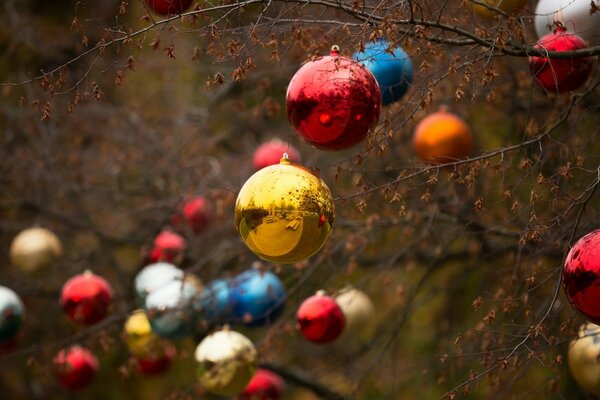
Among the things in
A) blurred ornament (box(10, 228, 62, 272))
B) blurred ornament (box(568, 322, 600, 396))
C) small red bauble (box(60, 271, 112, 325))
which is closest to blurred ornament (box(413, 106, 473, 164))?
blurred ornament (box(568, 322, 600, 396))

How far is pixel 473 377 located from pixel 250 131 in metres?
5.71

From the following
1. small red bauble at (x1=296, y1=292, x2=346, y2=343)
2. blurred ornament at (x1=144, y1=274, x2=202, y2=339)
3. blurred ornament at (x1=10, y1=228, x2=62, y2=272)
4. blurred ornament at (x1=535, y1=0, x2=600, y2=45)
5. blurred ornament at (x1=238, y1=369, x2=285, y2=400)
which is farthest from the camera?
blurred ornament at (x1=10, y1=228, x2=62, y2=272)

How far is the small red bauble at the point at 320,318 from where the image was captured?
18.1 feet

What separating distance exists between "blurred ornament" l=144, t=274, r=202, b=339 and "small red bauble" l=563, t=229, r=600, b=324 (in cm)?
292

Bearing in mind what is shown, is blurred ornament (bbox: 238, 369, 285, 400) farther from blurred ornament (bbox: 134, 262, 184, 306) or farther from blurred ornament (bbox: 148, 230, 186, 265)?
blurred ornament (bbox: 148, 230, 186, 265)

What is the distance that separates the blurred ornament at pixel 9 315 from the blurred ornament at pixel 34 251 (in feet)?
2.85

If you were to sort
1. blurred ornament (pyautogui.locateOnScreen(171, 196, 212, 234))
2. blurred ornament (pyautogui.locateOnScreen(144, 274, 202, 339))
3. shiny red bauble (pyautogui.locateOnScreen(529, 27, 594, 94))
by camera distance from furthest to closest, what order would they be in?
blurred ornament (pyautogui.locateOnScreen(171, 196, 212, 234)), blurred ornament (pyautogui.locateOnScreen(144, 274, 202, 339)), shiny red bauble (pyautogui.locateOnScreen(529, 27, 594, 94))

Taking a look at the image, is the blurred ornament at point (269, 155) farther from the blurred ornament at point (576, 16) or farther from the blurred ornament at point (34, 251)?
the blurred ornament at point (576, 16)

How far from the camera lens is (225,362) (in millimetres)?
5812

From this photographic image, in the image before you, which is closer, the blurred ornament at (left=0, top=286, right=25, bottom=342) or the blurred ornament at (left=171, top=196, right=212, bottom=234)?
the blurred ornament at (left=0, top=286, right=25, bottom=342)

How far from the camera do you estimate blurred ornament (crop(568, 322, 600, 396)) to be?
491cm

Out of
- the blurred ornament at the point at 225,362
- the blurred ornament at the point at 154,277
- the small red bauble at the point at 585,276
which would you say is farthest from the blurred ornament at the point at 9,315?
the small red bauble at the point at 585,276

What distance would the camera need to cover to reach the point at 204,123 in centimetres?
923

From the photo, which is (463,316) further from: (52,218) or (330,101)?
(330,101)
